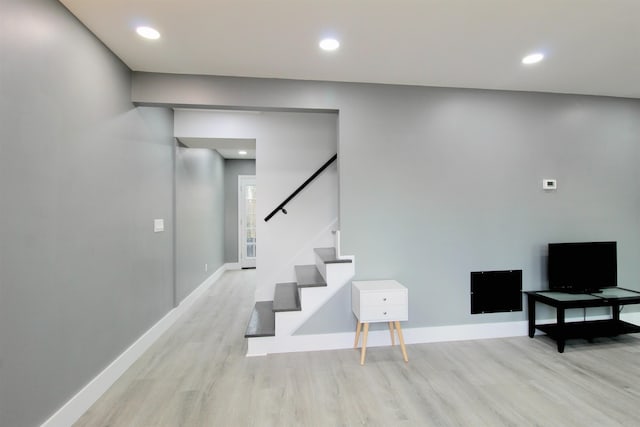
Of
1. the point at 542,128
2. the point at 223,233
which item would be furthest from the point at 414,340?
the point at 223,233

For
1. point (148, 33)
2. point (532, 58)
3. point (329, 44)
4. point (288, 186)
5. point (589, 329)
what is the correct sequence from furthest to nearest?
point (288, 186) → point (589, 329) → point (532, 58) → point (329, 44) → point (148, 33)

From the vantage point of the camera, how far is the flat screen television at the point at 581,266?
309 cm

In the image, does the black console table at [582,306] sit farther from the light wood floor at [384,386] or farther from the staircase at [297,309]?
the staircase at [297,309]

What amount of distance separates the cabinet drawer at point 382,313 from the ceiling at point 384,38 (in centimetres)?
212

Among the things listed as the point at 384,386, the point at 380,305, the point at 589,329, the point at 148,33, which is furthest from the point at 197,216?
Answer: the point at 589,329

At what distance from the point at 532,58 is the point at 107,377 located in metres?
4.28

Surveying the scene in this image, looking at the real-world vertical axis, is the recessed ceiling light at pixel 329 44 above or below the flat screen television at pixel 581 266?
above

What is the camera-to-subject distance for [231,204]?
273 inches

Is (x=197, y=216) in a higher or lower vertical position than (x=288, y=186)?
lower

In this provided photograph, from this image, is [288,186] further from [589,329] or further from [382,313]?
[589,329]

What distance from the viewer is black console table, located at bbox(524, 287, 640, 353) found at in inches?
111

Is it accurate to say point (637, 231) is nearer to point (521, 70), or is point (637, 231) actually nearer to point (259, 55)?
point (521, 70)

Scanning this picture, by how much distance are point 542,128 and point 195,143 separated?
4217mm

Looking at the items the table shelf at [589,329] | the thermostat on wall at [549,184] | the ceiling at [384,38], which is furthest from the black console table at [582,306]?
the ceiling at [384,38]
